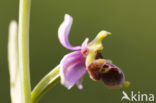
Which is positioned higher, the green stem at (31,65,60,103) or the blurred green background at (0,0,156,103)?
the green stem at (31,65,60,103)

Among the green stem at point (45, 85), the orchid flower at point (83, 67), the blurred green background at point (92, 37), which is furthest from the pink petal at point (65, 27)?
the blurred green background at point (92, 37)

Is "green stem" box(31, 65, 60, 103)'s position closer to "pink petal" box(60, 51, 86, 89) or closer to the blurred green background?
"pink petal" box(60, 51, 86, 89)

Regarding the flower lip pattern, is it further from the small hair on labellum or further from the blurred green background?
the blurred green background

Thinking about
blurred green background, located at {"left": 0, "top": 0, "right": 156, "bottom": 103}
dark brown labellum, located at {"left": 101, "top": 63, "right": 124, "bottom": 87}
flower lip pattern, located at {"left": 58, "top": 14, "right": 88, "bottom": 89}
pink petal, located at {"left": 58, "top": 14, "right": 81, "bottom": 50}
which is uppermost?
pink petal, located at {"left": 58, "top": 14, "right": 81, "bottom": 50}

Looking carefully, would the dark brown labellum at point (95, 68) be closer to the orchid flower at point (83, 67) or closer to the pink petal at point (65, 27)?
the orchid flower at point (83, 67)

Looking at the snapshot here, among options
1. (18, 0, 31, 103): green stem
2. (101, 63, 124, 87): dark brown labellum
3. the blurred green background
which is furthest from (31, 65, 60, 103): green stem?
the blurred green background

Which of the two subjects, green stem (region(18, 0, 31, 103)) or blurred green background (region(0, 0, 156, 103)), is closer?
green stem (region(18, 0, 31, 103))
